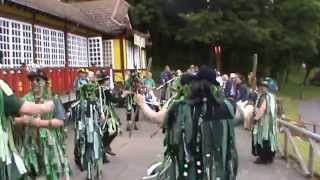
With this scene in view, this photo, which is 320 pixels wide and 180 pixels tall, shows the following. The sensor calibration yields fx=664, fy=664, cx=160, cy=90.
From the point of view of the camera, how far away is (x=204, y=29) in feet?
151

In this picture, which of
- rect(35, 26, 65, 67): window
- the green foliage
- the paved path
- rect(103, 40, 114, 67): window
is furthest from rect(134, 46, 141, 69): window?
the paved path

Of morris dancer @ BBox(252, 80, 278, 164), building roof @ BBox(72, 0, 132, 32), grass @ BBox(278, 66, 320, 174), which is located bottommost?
grass @ BBox(278, 66, 320, 174)

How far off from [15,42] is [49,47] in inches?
141

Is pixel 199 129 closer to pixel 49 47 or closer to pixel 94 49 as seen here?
pixel 49 47

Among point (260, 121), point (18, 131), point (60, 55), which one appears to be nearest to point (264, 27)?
point (60, 55)

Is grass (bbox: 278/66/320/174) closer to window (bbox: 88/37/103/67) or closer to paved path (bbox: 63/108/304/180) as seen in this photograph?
window (bbox: 88/37/103/67)

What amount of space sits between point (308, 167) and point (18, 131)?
21.2 ft

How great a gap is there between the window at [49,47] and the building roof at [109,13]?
28.3 ft

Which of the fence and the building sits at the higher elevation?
the building

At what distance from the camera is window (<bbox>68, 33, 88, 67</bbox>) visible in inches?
1075

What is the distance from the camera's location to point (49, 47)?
23391mm

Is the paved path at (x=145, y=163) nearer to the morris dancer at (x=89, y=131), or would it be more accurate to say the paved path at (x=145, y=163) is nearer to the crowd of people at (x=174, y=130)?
the morris dancer at (x=89, y=131)

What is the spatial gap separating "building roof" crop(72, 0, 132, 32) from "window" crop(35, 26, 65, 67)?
864 centimetres

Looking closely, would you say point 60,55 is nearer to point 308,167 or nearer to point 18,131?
point 308,167
